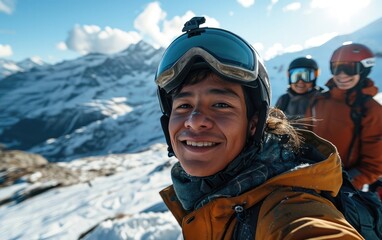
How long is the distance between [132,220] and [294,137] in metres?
5.02

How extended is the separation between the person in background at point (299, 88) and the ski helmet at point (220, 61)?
3357mm

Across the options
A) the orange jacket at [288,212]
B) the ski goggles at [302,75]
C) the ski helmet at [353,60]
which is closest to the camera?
the orange jacket at [288,212]

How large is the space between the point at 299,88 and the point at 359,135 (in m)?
2.25

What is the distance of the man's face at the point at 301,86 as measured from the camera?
6.36m

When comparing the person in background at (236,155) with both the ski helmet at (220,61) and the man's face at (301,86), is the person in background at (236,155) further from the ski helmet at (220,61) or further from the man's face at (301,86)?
the man's face at (301,86)

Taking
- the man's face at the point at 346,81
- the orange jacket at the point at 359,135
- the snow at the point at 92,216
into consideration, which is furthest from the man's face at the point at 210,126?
the snow at the point at 92,216

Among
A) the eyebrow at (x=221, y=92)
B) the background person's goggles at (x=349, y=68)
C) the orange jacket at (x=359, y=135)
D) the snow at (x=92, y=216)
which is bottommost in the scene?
the snow at (x=92, y=216)

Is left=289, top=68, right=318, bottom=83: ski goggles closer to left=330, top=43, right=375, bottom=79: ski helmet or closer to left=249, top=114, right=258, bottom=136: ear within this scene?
left=330, top=43, right=375, bottom=79: ski helmet

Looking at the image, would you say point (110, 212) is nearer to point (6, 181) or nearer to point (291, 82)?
point (291, 82)

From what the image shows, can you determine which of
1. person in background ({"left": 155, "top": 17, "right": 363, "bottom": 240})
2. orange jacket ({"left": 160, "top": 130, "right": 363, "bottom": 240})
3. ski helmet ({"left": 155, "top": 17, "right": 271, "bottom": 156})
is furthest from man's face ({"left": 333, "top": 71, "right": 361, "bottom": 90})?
orange jacket ({"left": 160, "top": 130, "right": 363, "bottom": 240})

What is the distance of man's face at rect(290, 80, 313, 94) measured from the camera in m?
6.36

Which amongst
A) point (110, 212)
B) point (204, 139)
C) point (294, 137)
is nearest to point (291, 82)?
point (294, 137)

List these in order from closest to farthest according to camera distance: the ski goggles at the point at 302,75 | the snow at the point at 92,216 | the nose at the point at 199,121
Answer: the nose at the point at 199,121
the snow at the point at 92,216
the ski goggles at the point at 302,75

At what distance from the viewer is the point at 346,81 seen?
15.7ft
